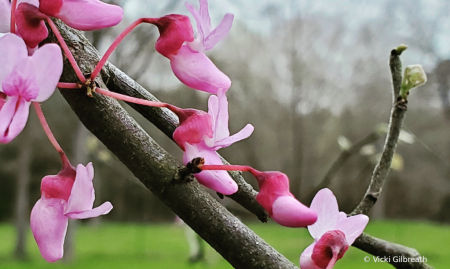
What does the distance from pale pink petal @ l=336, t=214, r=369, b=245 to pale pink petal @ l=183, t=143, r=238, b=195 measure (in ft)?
0.12

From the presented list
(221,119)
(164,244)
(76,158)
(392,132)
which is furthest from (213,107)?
(164,244)

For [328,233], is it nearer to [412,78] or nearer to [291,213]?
[291,213]

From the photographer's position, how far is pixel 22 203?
4.88ft

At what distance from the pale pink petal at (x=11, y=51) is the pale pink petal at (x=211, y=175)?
0.05m

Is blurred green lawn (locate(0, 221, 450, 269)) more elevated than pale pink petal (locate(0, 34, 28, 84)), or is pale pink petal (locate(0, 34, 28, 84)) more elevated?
pale pink petal (locate(0, 34, 28, 84))

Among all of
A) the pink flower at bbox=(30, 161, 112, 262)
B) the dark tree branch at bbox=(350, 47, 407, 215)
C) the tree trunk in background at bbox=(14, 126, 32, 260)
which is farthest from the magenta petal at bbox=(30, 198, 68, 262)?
the tree trunk in background at bbox=(14, 126, 32, 260)

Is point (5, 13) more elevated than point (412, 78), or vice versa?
point (412, 78)

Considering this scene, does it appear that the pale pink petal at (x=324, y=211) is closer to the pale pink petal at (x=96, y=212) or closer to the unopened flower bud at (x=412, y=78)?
the pale pink petal at (x=96, y=212)

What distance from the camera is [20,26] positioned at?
102 mm

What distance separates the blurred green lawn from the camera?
1.32 meters

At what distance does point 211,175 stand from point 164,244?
59.5 inches

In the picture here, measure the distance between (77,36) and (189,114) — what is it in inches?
2.5

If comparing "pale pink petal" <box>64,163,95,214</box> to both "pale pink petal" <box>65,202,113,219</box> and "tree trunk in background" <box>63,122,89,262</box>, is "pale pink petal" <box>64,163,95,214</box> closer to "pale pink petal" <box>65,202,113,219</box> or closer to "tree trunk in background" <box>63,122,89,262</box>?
"pale pink petal" <box>65,202,113,219</box>

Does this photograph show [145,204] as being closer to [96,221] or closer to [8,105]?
[96,221]
